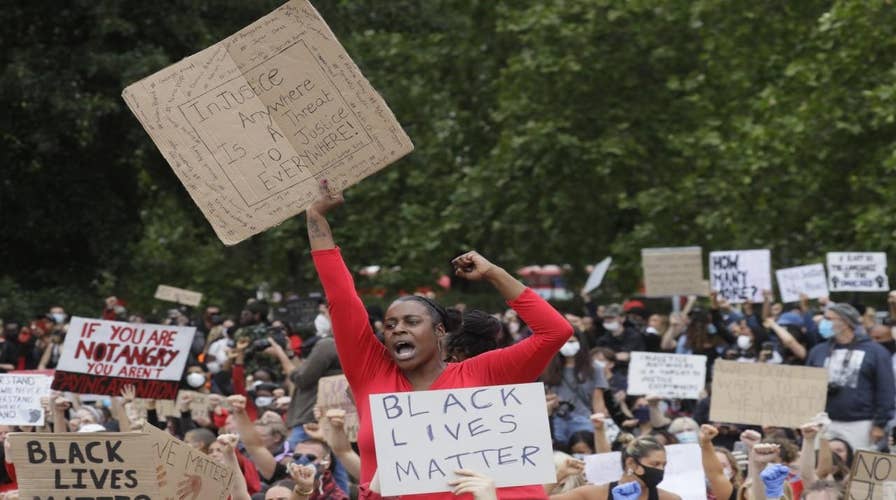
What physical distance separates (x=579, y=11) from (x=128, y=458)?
22866mm

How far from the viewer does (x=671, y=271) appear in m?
20.0

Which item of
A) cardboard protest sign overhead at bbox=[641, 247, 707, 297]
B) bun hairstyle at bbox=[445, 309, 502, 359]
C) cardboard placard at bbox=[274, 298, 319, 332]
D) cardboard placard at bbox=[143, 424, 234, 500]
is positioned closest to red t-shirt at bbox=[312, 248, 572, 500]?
cardboard placard at bbox=[143, 424, 234, 500]

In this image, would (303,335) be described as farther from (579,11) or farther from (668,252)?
(579,11)

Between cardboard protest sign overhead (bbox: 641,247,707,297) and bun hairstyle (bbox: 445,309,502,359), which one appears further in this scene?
cardboard protest sign overhead (bbox: 641,247,707,297)

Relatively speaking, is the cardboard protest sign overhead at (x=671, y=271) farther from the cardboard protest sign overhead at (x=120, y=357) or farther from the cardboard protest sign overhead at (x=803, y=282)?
the cardboard protest sign overhead at (x=120, y=357)

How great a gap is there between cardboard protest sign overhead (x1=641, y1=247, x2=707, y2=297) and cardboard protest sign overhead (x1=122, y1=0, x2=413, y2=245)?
13.6 meters

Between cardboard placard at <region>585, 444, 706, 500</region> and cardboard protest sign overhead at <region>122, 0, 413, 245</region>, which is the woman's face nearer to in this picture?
cardboard protest sign overhead at <region>122, 0, 413, 245</region>

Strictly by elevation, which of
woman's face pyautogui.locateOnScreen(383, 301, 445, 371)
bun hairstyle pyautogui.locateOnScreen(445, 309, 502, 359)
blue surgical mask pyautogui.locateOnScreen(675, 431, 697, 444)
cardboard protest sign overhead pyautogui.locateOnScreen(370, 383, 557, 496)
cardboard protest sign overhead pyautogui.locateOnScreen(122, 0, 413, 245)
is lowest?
blue surgical mask pyautogui.locateOnScreen(675, 431, 697, 444)

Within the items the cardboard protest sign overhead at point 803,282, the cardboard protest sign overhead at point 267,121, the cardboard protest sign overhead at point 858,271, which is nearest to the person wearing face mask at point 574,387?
the cardboard protest sign overhead at point 267,121

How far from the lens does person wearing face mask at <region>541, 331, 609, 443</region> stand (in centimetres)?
1152

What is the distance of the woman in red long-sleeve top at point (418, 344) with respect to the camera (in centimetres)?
553

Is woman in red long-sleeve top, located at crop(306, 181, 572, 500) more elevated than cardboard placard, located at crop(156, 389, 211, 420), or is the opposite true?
woman in red long-sleeve top, located at crop(306, 181, 572, 500)

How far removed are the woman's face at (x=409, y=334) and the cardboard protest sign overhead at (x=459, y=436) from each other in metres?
0.30

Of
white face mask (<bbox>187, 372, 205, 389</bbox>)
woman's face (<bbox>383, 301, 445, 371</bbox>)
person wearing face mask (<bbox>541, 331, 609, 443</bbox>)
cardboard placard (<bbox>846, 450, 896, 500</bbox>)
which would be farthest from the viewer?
white face mask (<bbox>187, 372, 205, 389</bbox>)
